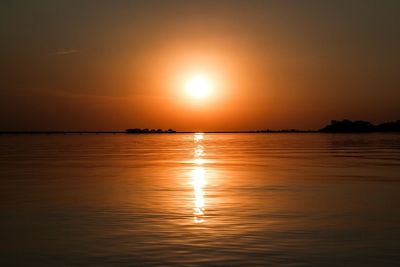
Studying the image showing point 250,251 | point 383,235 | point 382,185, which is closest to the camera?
point 250,251

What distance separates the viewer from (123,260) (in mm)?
11484

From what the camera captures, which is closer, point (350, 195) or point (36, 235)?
point (36, 235)

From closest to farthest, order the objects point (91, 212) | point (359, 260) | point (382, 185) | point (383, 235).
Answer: point (359, 260) → point (383, 235) → point (91, 212) → point (382, 185)

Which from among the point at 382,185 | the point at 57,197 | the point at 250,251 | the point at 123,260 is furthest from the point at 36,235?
the point at 382,185

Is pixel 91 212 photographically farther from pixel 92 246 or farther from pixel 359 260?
pixel 359 260

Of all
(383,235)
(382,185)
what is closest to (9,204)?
(383,235)

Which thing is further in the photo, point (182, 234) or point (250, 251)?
point (182, 234)

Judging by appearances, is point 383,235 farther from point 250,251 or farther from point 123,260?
point 123,260

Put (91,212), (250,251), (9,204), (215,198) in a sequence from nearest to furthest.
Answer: (250,251) → (91,212) → (9,204) → (215,198)

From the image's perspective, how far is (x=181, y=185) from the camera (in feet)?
88.5

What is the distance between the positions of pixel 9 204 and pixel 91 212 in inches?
156

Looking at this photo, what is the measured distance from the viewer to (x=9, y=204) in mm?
20000

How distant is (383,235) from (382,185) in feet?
40.3

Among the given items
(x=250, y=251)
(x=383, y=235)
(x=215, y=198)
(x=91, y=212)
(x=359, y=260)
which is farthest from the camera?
(x=215, y=198)
